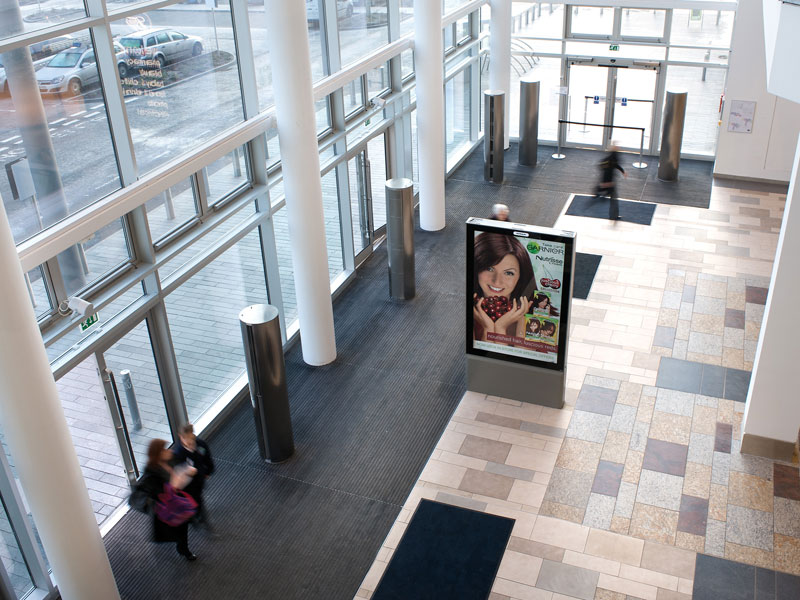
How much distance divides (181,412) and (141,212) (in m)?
2.27

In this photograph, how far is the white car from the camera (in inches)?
395

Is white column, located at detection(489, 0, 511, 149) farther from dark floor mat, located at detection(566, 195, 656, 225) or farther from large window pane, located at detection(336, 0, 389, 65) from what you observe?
large window pane, located at detection(336, 0, 389, 65)

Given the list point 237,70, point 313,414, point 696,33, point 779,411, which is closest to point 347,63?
point 237,70

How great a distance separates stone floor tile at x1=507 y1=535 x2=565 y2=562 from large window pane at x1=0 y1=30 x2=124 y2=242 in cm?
488

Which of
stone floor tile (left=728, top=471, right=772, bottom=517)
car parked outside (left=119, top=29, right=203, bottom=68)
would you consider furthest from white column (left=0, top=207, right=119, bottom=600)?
stone floor tile (left=728, top=471, right=772, bottom=517)

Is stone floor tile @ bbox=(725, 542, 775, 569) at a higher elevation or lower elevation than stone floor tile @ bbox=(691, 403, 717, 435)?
lower

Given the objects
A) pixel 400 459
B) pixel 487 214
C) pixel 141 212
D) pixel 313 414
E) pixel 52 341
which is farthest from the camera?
pixel 487 214

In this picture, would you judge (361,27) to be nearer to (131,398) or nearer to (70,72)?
(70,72)

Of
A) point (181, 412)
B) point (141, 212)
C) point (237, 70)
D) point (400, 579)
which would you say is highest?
point (237, 70)

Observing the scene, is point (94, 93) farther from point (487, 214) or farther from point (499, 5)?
point (499, 5)

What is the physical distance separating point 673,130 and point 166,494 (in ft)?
39.2

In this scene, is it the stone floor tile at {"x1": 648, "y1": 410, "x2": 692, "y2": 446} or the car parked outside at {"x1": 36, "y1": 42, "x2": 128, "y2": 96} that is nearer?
the car parked outside at {"x1": 36, "y1": 42, "x2": 128, "y2": 96}

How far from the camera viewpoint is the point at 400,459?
27.2 feet

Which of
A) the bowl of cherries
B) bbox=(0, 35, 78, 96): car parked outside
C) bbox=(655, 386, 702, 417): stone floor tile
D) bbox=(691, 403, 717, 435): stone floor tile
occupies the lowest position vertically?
bbox=(691, 403, 717, 435): stone floor tile
